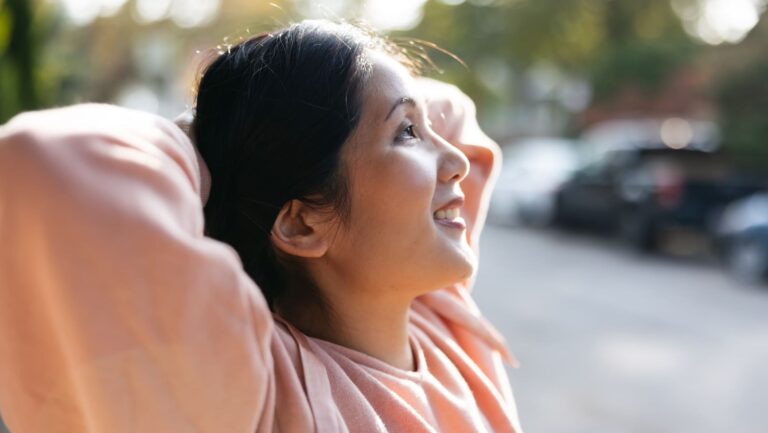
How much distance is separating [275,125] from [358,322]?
348mm

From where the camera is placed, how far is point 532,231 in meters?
17.0

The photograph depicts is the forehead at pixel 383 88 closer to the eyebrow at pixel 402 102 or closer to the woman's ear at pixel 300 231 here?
the eyebrow at pixel 402 102

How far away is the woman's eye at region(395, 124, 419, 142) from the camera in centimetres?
147

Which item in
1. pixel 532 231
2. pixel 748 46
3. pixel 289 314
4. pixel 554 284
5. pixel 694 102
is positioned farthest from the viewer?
pixel 694 102

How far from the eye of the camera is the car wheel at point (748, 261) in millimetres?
10070

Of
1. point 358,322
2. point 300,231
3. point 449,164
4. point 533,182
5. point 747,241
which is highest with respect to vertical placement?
point 449,164

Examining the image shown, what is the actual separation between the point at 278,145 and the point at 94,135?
0.37 metres

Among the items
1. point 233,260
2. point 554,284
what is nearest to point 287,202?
point 233,260

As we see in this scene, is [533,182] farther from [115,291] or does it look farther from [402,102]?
[115,291]

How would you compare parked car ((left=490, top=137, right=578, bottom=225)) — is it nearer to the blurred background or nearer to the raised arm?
the blurred background

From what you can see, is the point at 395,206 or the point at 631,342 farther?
the point at 631,342

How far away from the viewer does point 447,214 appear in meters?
1.49

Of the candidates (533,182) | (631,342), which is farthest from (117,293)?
(533,182)

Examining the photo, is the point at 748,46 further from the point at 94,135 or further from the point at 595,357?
the point at 94,135
